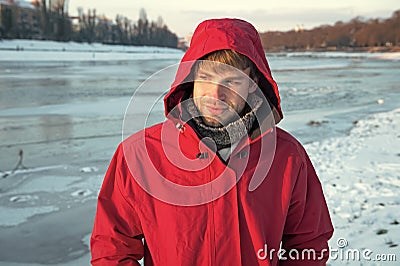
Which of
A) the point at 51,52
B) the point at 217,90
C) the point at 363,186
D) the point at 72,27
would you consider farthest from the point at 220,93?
the point at 72,27

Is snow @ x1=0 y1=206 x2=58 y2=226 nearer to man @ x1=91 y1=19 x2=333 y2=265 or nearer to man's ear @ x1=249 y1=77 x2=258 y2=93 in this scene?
man @ x1=91 y1=19 x2=333 y2=265

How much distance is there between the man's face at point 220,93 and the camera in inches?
52.2

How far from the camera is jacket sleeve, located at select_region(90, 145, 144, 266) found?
1302 mm

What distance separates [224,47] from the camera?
1.29 metres

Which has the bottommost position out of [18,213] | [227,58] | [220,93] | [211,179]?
[18,213]

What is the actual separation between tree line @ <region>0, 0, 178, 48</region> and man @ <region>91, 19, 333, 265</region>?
50043 millimetres

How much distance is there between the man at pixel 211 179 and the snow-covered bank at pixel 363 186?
1.72 metres

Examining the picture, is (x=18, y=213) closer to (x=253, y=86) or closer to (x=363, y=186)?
(x=253, y=86)

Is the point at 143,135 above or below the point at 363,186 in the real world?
above

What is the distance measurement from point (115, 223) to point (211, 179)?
0.35m

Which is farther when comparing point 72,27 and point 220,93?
point 72,27

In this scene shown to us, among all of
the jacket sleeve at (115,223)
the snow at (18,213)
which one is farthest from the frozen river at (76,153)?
the jacket sleeve at (115,223)

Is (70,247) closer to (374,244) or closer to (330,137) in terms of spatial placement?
(374,244)

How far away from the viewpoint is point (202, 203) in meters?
1.28
